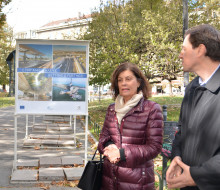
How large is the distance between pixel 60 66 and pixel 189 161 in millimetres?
4860

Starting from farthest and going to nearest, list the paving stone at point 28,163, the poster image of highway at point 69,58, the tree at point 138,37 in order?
the tree at point 138,37 → the paving stone at point 28,163 → the poster image of highway at point 69,58

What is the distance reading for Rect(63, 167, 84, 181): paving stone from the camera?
221 inches

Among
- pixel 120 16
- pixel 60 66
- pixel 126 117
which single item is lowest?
pixel 126 117

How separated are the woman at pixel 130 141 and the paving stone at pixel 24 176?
3028 millimetres

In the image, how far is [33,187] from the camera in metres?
5.24

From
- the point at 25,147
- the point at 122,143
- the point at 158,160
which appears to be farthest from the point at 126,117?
the point at 25,147

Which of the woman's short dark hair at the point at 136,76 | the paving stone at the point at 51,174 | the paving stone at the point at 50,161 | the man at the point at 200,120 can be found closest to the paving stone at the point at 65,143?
the paving stone at the point at 50,161

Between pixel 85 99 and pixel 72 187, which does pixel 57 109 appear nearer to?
pixel 85 99

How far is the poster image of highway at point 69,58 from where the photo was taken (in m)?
6.32

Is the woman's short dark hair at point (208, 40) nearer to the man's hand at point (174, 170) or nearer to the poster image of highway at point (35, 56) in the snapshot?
the man's hand at point (174, 170)

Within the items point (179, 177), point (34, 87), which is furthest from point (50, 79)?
point (179, 177)

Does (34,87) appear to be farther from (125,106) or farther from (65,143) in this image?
(125,106)

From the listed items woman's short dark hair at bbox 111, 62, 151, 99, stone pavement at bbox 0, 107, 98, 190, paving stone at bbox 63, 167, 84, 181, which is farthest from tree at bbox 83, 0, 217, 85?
woman's short dark hair at bbox 111, 62, 151, 99

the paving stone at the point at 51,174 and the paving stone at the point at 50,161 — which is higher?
the paving stone at the point at 50,161
